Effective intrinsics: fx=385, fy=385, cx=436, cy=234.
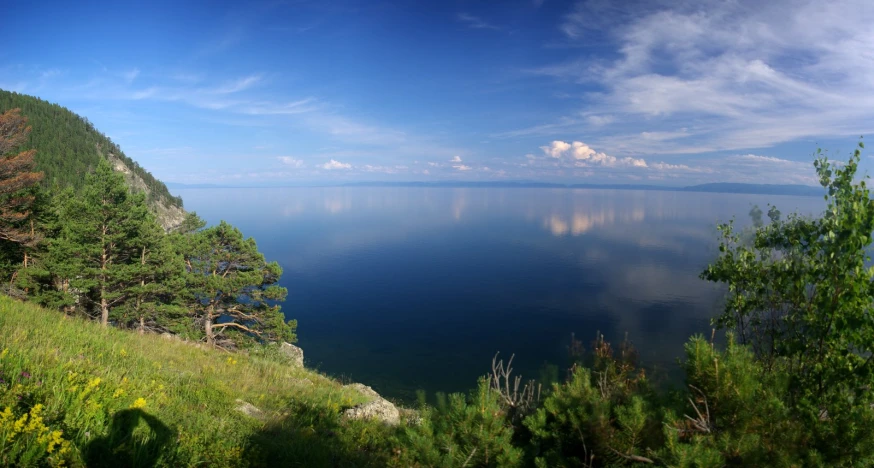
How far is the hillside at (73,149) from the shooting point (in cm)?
12419

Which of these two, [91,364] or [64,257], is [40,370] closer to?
[91,364]

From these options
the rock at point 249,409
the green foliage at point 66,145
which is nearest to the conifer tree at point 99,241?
the rock at point 249,409

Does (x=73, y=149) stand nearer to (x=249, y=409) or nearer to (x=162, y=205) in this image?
(x=162, y=205)

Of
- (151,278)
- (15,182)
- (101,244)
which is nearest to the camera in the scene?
(15,182)

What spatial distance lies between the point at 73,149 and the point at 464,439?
196944mm

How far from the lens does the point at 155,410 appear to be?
5973mm

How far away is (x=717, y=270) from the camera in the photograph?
9.70 meters

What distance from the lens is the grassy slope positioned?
191 inches

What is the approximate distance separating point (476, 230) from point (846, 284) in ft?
462

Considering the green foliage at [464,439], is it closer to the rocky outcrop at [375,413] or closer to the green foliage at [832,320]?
the green foliage at [832,320]

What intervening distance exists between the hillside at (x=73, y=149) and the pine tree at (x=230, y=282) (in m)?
113

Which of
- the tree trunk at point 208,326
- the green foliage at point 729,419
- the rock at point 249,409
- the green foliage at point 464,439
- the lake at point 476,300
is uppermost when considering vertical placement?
the green foliage at point 729,419

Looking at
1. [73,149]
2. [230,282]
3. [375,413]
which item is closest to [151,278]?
[230,282]

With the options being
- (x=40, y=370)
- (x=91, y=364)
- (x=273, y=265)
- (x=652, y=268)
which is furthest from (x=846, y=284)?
(x=652, y=268)
